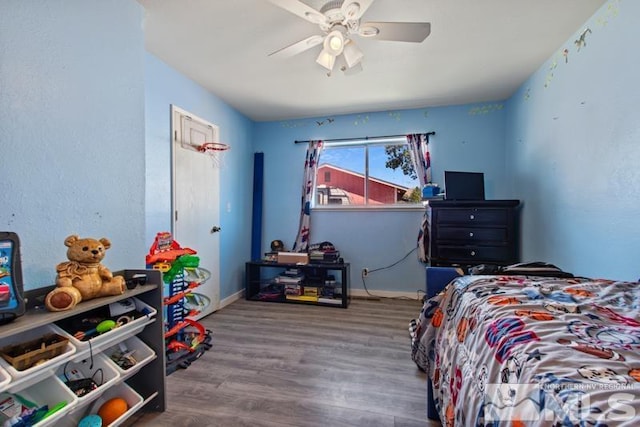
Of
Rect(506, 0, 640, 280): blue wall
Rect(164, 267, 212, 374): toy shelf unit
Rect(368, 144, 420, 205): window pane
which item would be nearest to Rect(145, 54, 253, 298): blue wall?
Rect(164, 267, 212, 374): toy shelf unit

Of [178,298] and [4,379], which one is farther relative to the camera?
[178,298]

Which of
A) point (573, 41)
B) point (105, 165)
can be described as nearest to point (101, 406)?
point (105, 165)

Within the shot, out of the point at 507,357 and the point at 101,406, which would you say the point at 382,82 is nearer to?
the point at 507,357

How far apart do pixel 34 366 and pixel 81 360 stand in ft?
0.87

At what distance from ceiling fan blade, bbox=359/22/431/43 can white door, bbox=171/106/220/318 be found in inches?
72.5

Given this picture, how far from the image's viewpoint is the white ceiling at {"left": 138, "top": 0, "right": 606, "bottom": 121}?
1754mm

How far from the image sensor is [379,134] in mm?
3600

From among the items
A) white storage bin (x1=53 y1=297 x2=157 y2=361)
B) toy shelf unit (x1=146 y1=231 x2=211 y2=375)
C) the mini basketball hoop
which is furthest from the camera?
the mini basketball hoop

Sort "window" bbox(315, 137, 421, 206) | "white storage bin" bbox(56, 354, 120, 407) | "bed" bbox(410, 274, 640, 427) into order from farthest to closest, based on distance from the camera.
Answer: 1. "window" bbox(315, 137, 421, 206)
2. "white storage bin" bbox(56, 354, 120, 407)
3. "bed" bbox(410, 274, 640, 427)

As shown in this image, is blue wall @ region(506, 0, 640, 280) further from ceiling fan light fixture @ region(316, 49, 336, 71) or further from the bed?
ceiling fan light fixture @ region(316, 49, 336, 71)

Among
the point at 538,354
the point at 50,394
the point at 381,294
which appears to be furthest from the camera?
the point at 381,294

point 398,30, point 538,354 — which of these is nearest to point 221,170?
point 398,30

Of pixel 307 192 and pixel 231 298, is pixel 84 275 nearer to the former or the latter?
pixel 231 298

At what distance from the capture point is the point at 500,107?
327cm
